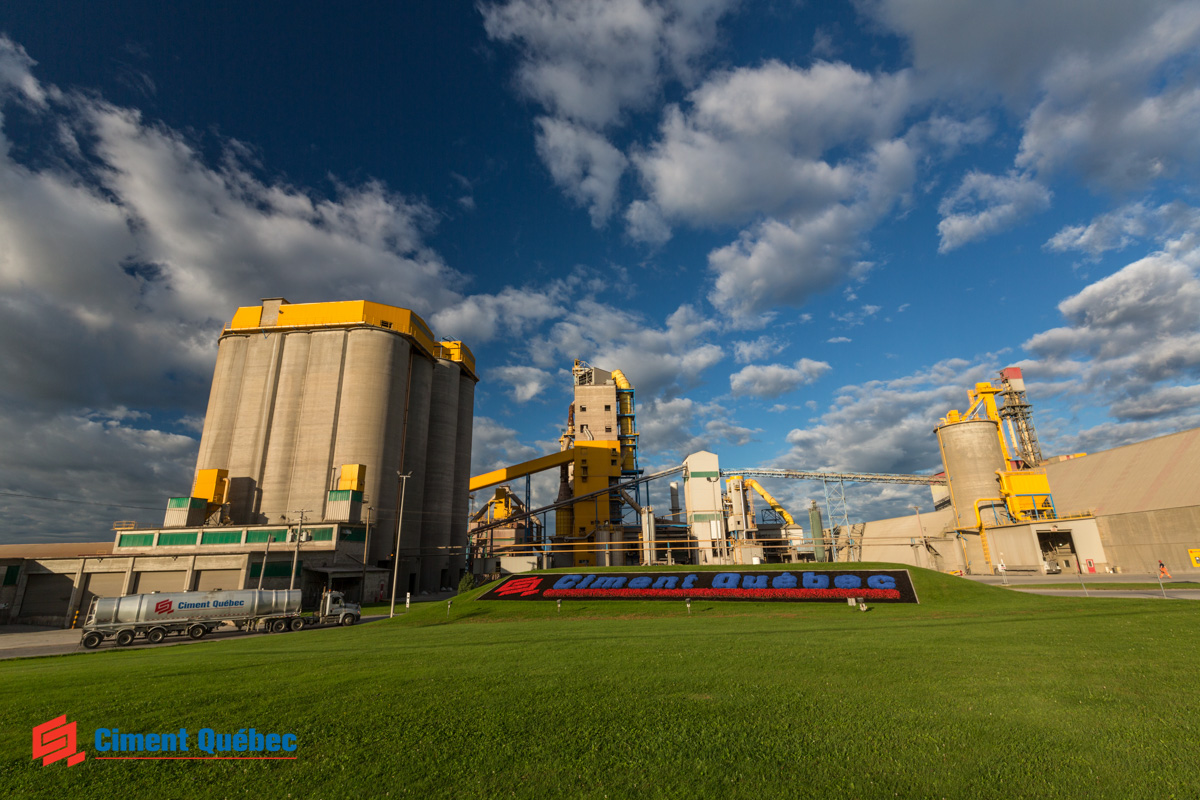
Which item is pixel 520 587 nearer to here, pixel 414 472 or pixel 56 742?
pixel 56 742

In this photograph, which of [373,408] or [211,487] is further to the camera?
[373,408]

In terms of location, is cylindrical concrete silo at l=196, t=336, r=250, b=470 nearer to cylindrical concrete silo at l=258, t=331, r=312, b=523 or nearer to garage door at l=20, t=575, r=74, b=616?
cylindrical concrete silo at l=258, t=331, r=312, b=523

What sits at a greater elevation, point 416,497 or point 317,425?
point 317,425

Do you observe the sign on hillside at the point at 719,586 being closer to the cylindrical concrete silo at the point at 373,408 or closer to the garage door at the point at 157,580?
the cylindrical concrete silo at the point at 373,408

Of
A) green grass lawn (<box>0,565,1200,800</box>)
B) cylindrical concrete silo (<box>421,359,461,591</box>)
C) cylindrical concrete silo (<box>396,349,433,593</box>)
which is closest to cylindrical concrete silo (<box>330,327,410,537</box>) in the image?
cylindrical concrete silo (<box>396,349,433,593</box>)

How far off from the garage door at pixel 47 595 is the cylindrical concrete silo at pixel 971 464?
109 m

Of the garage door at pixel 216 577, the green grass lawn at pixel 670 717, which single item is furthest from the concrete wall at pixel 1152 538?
the garage door at pixel 216 577

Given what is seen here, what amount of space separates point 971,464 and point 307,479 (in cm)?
9125

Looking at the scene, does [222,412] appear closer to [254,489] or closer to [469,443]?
[254,489]

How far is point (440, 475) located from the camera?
76688mm

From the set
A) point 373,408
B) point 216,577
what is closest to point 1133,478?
point 373,408

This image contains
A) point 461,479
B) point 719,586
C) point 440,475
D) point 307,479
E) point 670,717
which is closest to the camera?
point 670,717

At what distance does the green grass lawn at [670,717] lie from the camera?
6.59 m

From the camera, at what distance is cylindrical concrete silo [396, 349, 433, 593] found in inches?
2667
